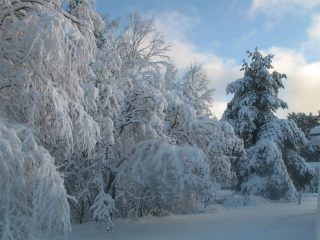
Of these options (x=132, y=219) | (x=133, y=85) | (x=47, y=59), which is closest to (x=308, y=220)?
(x=132, y=219)

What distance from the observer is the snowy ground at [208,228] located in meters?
11.8

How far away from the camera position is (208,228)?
1312 cm

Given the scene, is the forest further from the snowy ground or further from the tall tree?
the tall tree

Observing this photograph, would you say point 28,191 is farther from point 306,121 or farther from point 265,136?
point 306,121

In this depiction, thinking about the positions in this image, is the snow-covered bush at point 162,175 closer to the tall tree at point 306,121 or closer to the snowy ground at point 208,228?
the snowy ground at point 208,228

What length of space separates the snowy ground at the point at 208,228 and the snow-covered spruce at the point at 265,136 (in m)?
11.7

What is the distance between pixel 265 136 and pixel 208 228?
50.6 ft

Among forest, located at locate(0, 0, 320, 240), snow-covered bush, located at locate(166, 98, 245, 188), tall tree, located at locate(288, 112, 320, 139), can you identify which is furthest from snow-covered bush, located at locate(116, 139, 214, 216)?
tall tree, located at locate(288, 112, 320, 139)

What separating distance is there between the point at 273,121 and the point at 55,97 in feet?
67.1

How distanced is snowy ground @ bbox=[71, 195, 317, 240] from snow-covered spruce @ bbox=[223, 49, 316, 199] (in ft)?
38.2

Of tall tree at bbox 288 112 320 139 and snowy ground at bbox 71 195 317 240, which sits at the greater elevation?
tall tree at bbox 288 112 320 139

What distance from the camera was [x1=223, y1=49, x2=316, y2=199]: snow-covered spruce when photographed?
1064 inches

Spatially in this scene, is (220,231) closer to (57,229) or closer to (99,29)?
(57,229)

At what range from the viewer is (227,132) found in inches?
598
